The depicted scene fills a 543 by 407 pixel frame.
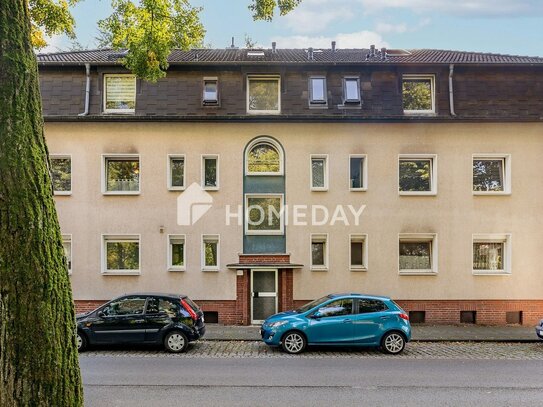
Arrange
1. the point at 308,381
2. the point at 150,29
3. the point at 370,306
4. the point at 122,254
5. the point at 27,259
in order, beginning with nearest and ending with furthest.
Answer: the point at 27,259, the point at 308,381, the point at 150,29, the point at 370,306, the point at 122,254

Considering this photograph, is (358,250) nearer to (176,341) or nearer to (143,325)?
(176,341)

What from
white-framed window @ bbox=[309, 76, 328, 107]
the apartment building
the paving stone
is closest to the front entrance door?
the apartment building

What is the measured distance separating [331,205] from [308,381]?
8.31 m

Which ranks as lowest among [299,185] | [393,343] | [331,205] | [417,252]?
[393,343]

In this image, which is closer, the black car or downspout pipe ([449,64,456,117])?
the black car

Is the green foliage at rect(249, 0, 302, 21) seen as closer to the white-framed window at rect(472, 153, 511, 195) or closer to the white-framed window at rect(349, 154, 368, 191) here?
the white-framed window at rect(349, 154, 368, 191)

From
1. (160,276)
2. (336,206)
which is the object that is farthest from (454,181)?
(160,276)

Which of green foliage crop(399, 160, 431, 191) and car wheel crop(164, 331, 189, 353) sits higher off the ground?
green foliage crop(399, 160, 431, 191)

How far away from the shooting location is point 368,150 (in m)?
16.1

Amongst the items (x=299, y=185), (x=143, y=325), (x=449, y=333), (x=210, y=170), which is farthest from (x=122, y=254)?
(x=449, y=333)

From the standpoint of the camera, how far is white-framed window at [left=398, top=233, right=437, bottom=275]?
16.0 metres

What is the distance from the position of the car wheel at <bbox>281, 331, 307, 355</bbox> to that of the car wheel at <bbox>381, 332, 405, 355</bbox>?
2.07 m

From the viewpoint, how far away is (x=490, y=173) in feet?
53.6

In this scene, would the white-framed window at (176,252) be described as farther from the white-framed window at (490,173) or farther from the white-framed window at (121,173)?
the white-framed window at (490,173)
